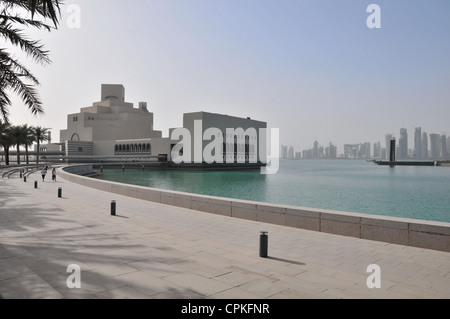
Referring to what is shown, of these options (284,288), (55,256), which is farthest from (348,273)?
(55,256)

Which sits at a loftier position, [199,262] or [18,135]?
[18,135]

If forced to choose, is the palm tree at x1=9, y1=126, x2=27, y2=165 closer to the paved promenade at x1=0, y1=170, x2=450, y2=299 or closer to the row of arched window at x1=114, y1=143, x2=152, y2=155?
the row of arched window at x1=114, y1=143, x2=152, y2=155

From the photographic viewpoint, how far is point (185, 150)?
8444cm

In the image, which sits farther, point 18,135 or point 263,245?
point 18,135

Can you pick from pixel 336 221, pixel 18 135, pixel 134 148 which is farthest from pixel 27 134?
pixel 336 221

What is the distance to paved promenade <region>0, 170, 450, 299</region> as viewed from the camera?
5.16 metres

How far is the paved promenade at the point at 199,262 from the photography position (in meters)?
5.16

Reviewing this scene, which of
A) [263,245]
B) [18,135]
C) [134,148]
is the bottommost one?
[263,245]

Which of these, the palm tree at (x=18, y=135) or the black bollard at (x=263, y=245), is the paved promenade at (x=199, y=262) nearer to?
the black bollard at (x=263, y=245)

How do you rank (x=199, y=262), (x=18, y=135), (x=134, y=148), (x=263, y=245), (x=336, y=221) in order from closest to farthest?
(x=199, y=262) < (x=263, y=245) < (x=336, y=221) < (x=18, y=135) < (x=134, y=148)

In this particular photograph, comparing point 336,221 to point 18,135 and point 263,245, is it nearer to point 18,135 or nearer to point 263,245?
point 263,245

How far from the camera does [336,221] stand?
9.59 metres

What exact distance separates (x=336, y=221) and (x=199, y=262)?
15.8ft
